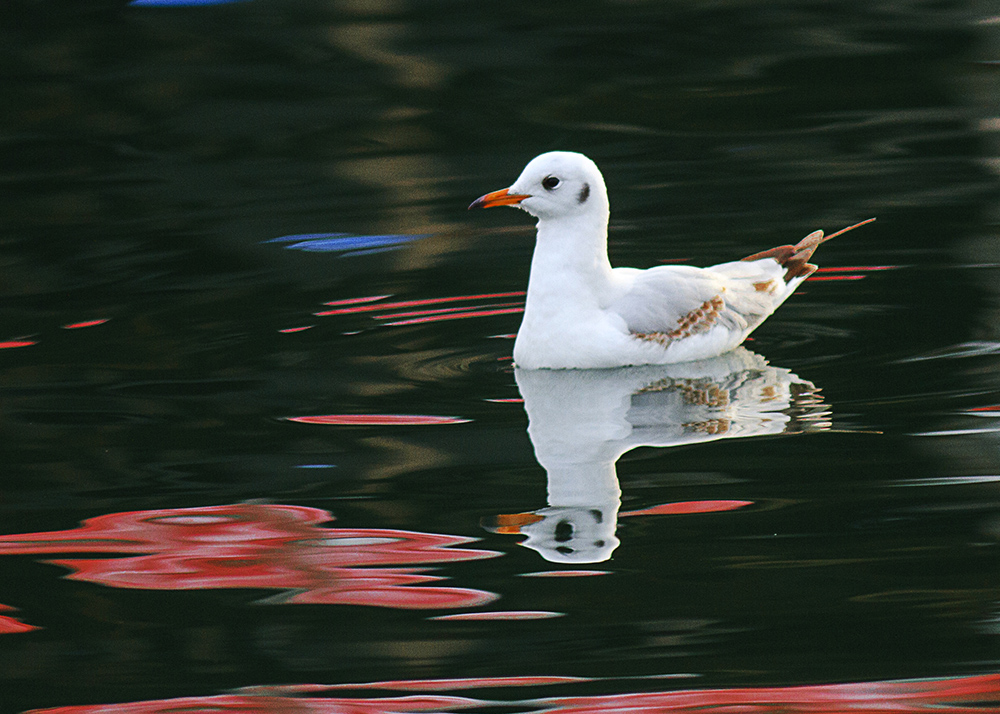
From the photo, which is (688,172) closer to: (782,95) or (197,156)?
(782,95)

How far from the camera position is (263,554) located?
19.1 feet

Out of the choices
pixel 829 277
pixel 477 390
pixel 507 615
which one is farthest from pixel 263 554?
pixel 829 277

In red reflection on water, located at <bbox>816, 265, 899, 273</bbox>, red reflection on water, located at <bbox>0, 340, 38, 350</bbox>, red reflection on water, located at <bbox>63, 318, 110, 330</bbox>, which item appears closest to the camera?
red reflection on water, located at <bbox>0, 340, 38, 350</bbox>

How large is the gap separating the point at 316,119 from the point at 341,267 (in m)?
3.81

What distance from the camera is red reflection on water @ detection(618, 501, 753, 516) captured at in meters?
5.92

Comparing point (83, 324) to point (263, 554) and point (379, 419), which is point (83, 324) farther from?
point (263, 554)

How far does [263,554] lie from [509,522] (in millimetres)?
890

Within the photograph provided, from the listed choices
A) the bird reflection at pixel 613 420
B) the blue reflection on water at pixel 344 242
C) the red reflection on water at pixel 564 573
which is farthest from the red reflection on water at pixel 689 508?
the blue reflection on water at pixel 344 242

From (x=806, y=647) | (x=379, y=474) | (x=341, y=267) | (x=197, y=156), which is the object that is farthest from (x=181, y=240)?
(x=806, y=647)

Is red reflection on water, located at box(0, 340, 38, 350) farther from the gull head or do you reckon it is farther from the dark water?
the gull head

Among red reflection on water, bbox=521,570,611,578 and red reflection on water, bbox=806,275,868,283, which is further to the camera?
red reflection on water, bbox=806,275,868,283

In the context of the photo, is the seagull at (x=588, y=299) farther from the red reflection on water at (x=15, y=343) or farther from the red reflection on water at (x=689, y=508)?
the red reflection on water at (x=15, y=343)

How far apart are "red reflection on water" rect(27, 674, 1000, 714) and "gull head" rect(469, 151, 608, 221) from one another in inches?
134

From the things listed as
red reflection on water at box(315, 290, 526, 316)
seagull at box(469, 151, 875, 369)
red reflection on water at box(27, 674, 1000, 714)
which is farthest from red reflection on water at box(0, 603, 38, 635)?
red reflection on water at box(315, 290, 526, 316)
